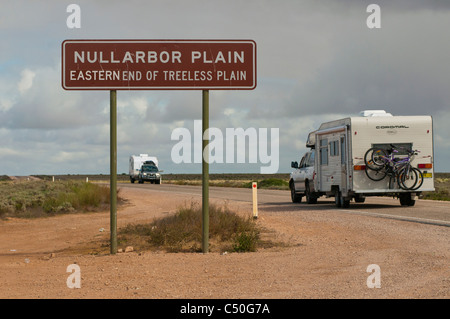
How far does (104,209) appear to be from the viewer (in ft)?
83.1

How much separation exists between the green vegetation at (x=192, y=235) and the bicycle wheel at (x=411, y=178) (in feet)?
27.2

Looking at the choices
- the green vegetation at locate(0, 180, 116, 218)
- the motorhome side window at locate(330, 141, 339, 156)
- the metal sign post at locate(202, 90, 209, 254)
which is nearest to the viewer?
the metal sign post at locate(202, 90, 209, 254)

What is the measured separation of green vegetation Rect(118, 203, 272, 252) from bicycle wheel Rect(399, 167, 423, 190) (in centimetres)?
830

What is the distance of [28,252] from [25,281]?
4.84 m

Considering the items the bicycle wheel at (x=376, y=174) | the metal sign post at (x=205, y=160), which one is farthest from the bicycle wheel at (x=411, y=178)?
the metal sign post at (x=205, y=160)

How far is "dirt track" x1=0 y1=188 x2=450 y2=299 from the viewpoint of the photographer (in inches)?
335

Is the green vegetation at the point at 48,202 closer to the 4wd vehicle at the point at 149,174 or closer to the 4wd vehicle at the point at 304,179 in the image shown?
the 4wd vehicle at the point at 304,179

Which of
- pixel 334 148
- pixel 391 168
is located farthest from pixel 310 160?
pixel 391 168

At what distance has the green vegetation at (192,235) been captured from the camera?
1299 cm

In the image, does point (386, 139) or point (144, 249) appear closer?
point (144, 249)

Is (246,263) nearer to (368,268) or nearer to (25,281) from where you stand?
(368,268)

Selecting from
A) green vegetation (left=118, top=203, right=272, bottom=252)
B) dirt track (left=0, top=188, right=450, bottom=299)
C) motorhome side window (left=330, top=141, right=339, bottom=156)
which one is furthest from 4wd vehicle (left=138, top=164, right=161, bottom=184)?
green vegetation (left=118, top=203, right=272, bottom=252)

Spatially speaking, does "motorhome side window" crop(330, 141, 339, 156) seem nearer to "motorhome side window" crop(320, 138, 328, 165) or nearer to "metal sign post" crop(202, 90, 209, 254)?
"motorhome side window" crop(320, 138, 328, 165)
